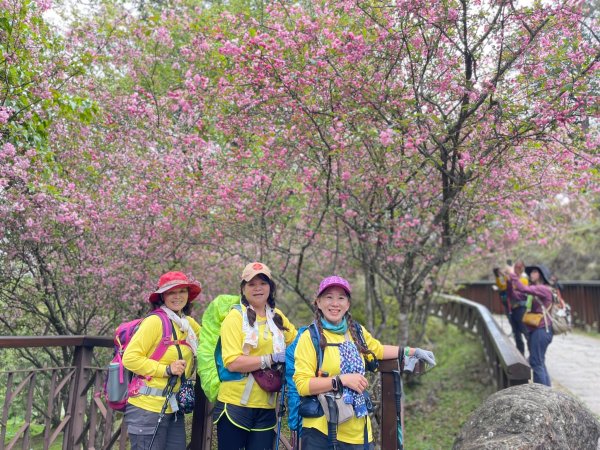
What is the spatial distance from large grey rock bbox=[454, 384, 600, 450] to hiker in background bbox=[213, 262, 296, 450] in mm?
1536

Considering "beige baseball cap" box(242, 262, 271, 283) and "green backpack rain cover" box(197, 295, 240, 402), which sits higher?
"beige baseball cap" box(242, 262, 271, 283)

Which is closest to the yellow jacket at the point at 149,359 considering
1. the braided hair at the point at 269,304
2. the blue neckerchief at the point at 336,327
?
the braided hair at the point at 269,304

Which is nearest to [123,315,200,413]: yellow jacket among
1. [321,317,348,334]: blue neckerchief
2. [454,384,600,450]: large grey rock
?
[321,317,348,334]: blue neckerchief

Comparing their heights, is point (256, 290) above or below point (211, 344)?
above

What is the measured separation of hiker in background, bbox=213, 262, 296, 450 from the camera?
9.75 feet

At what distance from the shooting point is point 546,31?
491 cm

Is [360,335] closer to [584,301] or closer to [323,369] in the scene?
[323,369]

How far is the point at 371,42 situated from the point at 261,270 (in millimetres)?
3333

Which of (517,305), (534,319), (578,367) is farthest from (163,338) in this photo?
(578,367)

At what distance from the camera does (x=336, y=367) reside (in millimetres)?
2865

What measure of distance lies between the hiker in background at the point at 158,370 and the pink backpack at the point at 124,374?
3 cm

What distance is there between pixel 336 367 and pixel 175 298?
4.03 feet

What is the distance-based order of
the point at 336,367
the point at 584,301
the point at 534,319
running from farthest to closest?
1. the point at 584,301
2. the point at 534,319
3. the point at 336,367

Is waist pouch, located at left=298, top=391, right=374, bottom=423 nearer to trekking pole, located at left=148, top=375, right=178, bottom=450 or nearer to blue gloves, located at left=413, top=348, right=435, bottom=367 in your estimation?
blue gloves, located at left=413, top=348, right=435, bottom=367
